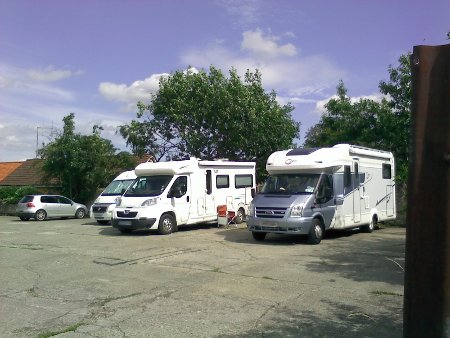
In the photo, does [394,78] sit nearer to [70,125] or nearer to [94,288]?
[94,288]

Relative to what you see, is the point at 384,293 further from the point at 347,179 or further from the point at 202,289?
the point at 347,179

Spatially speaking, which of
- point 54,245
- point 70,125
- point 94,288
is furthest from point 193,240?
point 70,125

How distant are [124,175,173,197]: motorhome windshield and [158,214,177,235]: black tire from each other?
34.0 inches

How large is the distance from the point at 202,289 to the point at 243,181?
13.0 metres

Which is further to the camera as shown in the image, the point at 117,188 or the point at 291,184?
the point at 117,188

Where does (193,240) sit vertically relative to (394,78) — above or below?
below

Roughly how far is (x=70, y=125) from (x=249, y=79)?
13.1 metres

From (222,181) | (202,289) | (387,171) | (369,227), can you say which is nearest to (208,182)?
(222,181)

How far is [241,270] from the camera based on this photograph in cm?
977

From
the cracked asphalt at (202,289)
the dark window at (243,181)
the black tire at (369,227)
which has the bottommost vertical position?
the cracked asphalt at (202,289)

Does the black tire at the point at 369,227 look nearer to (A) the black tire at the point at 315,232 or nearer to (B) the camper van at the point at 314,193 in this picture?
(B) the camper van at the point at 314,193

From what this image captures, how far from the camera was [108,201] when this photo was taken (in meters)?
21.8

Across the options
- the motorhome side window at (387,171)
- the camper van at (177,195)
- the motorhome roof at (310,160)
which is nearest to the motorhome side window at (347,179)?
the motorhome roof at (310,160)

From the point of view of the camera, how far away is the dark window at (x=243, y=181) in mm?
20556
